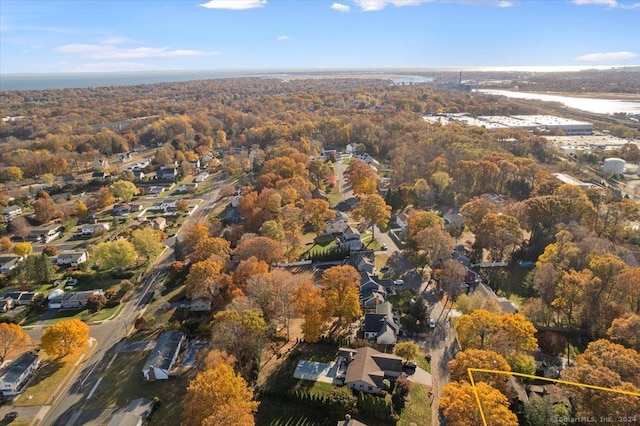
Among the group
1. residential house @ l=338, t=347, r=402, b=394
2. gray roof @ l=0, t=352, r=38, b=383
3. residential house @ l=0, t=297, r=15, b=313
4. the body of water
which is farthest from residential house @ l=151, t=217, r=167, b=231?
the body of water

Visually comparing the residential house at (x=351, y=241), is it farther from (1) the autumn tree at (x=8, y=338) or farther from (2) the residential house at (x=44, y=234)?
(2) the residential house at (x=44, y=234)

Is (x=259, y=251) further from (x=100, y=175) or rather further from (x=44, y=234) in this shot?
(x=100, y=175)

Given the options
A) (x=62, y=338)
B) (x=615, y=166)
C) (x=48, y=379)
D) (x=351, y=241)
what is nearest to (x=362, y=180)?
(x=351, y=241)

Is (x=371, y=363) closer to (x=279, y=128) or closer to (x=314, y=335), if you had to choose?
(x=314, y=335)

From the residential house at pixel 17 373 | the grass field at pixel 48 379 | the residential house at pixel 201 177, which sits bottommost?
the grass field at pixel 48 379

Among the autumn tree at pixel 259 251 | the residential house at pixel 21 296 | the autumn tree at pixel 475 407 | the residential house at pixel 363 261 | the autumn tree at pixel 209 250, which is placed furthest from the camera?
the autumn tree at pixel 209 250

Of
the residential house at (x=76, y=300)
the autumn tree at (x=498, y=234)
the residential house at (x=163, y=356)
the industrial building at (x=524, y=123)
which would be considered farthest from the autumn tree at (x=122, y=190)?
the industrial building at (x=524, y=123)
